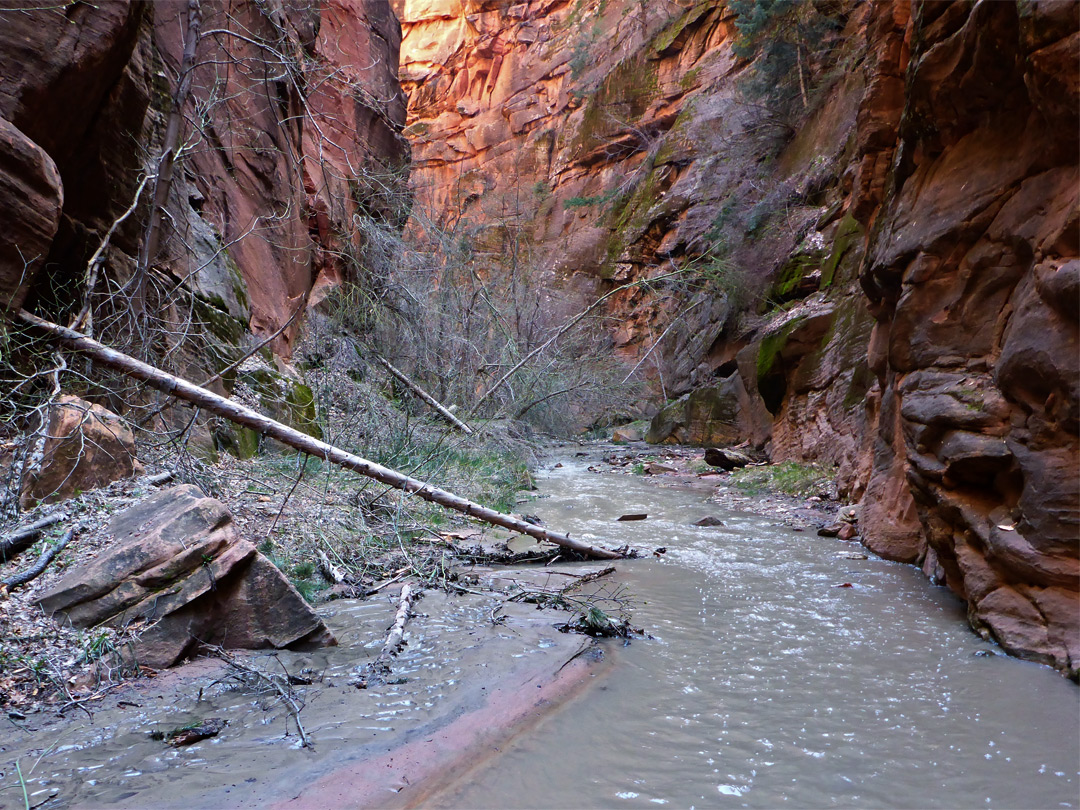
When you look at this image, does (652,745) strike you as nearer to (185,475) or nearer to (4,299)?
(185,475)

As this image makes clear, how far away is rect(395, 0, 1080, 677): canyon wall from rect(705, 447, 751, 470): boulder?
1.86 feet

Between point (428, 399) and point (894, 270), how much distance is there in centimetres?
678

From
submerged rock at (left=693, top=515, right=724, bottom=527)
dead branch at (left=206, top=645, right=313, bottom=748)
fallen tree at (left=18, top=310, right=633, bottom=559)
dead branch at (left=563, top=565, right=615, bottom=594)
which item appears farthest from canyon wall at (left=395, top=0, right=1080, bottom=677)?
fallen tree at (left=18, top=310, right=633, bottom=559)

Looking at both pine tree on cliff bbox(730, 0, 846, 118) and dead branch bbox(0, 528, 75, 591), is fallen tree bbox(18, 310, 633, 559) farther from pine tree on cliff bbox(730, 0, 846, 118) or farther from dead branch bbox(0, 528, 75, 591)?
pine tree on cliff bbox(730, 0, 846, 118)

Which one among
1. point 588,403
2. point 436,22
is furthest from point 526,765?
point 436,22

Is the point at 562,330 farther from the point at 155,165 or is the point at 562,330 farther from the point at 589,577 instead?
the point at 155,165

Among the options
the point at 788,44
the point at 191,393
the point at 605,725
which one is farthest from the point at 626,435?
the point at 605,725

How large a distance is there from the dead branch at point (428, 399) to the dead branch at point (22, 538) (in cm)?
584

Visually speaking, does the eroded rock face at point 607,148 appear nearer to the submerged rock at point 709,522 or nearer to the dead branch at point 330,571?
the submerged rock at point 709,522

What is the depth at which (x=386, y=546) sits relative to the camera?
16.9 ft

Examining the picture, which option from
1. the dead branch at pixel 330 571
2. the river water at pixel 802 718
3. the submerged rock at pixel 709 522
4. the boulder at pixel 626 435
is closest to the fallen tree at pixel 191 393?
the dead branch at pixel 330 571

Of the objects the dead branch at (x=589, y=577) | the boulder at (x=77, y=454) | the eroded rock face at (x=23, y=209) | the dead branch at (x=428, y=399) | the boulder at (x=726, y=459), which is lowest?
the dead branch at (x=589, y=577)

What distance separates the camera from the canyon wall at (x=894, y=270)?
329cm

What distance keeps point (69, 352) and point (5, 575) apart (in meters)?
1.98
